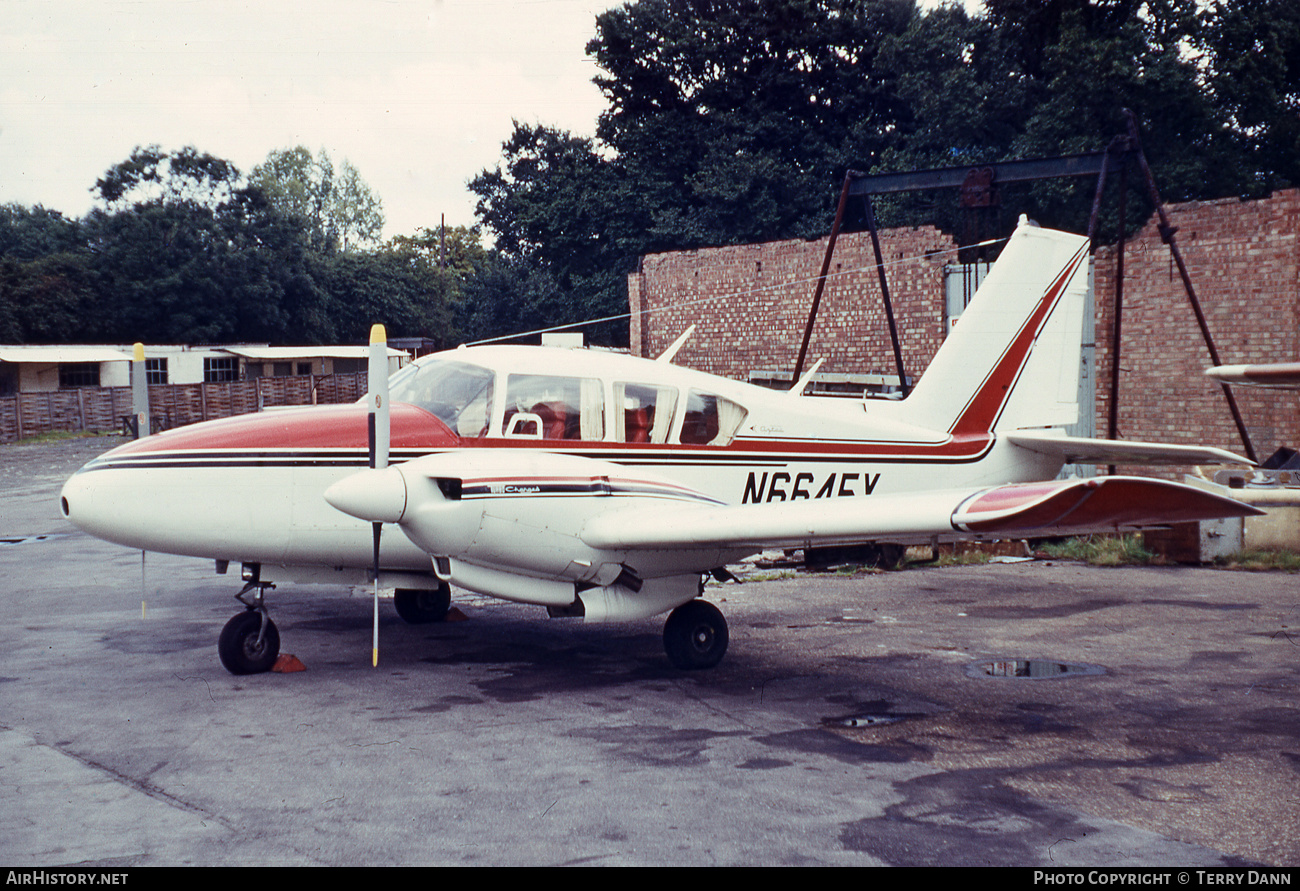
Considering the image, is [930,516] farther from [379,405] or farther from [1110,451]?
[379,405]

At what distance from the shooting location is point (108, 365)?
43.0 metres

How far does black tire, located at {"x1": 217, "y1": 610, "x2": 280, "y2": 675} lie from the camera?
8.03 metres

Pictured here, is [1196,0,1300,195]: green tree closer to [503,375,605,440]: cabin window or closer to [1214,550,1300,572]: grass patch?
[1214,550,1300,572]: grass patch

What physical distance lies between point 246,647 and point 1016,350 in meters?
7.73

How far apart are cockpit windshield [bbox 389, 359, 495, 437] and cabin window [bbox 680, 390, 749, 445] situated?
169 cm

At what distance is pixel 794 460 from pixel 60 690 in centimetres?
598

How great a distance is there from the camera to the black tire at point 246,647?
803cm

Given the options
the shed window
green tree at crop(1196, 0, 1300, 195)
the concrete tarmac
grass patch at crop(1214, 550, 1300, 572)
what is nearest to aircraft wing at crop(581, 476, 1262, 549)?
the concrete tarmac

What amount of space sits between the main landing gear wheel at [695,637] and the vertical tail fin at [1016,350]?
10.8 ft

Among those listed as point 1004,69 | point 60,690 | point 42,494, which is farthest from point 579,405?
point 1004,69

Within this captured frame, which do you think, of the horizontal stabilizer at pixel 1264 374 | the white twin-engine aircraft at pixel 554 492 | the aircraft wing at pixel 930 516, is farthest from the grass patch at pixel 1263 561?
the aircraft wing at pixel 930 516

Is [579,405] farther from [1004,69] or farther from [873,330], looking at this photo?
[1004,69]

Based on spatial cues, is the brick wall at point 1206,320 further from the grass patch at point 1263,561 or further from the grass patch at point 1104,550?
the grass patch at point 1104,550

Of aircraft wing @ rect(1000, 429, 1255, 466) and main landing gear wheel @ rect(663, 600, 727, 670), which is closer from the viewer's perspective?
main landing gear wheel @ rect(663, 600, 727, 670)
